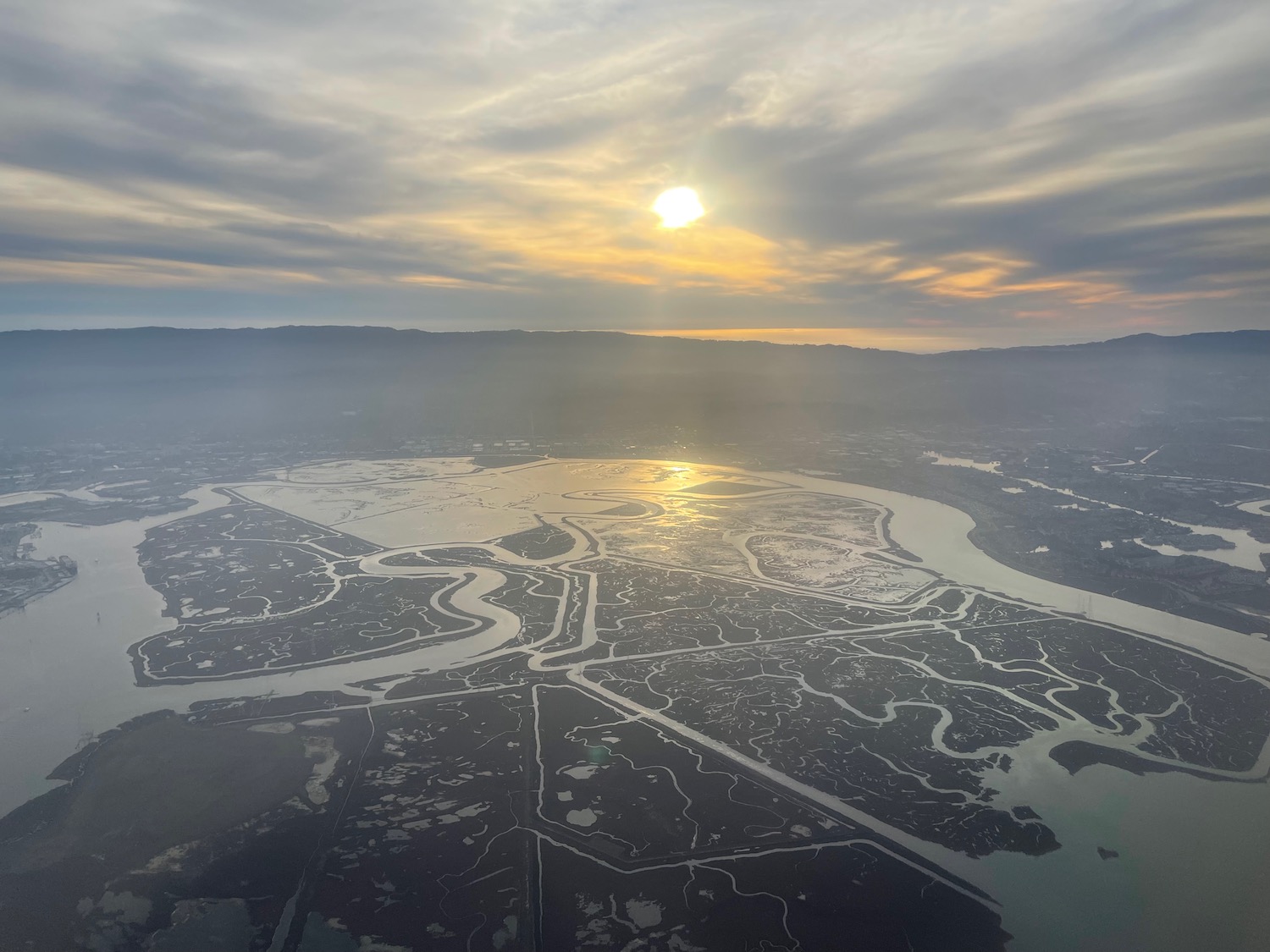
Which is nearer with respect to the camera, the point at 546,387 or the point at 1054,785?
the point at 1054,785

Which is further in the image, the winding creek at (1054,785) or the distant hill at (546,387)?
the distant hill at (546,387)

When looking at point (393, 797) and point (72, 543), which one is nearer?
point (393, 797)

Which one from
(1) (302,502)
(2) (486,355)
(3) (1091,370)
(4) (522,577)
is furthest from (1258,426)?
(2) (486,355)

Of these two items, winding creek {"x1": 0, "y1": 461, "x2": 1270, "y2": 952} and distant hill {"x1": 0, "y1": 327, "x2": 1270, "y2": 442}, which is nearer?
winding creek {"x1": 0, "y1": 461, "x2": 1270, "y2": 952}

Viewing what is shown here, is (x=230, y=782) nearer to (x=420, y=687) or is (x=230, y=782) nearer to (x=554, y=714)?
(x=420, y=687)
